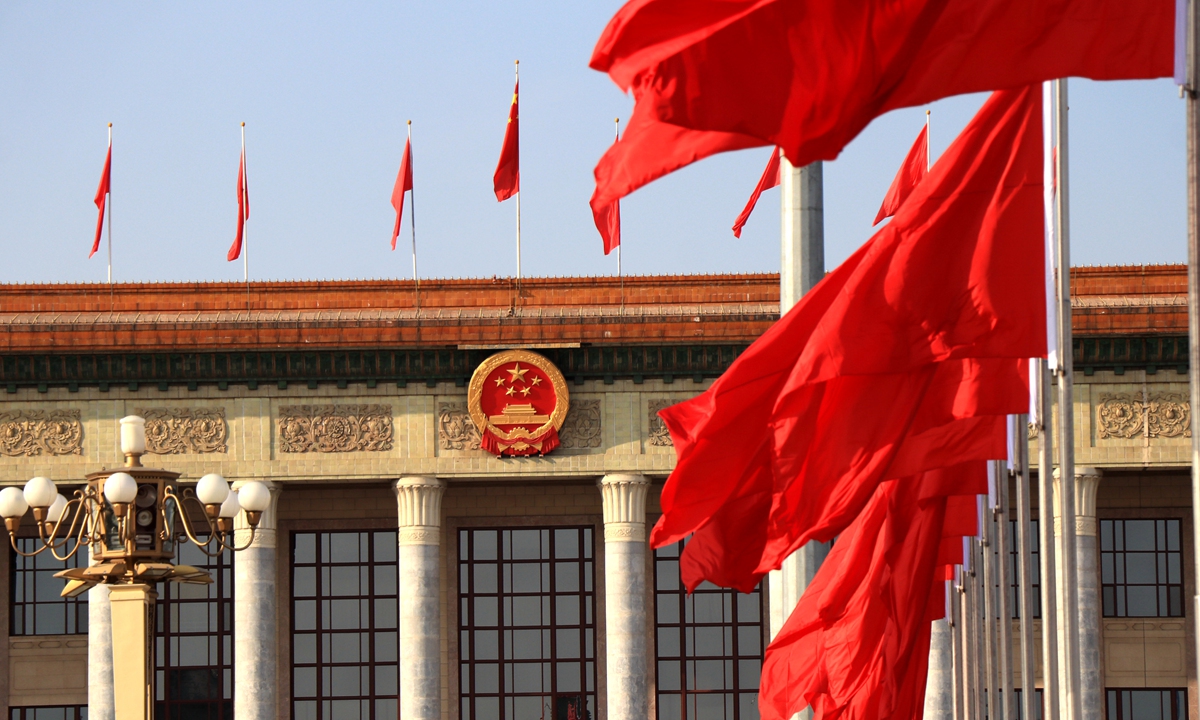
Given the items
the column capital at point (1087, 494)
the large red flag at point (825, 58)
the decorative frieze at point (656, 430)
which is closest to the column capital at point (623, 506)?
the decorative frieze at point (656, 430)

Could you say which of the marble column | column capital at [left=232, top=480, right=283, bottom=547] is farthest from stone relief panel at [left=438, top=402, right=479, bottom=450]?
the marble column

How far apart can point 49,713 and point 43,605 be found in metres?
2.01

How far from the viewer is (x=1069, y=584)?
11461 millimetres

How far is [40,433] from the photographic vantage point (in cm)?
3247

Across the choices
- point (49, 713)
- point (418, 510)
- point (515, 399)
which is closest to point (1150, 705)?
point (515, 399)

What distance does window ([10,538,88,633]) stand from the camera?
34.9 meters

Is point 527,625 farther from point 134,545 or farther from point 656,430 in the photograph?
point 134,545

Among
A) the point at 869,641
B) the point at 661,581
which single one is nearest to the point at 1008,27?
the point at 869,641

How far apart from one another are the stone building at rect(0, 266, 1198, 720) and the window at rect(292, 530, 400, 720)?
0.05 m

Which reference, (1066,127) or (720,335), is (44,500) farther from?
(720,335)

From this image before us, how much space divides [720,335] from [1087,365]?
6.51 metres

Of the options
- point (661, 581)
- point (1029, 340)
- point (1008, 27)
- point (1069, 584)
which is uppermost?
point (1008, 27)

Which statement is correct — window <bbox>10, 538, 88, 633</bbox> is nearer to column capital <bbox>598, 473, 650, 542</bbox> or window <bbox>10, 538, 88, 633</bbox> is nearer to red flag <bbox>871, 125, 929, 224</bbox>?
column capital <bbox>598, 473, 650, 542</bbox>

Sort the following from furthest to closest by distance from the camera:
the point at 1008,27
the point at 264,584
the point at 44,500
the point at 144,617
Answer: the point at 264,584, the point at 44,500, the point at 144,617, the point at 1008,27
